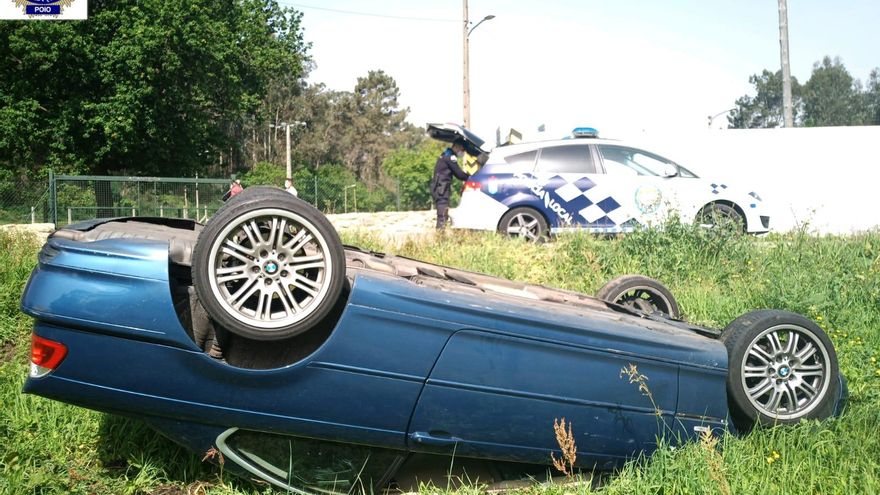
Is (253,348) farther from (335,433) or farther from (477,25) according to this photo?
(477,25)

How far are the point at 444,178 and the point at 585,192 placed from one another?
2.86 m

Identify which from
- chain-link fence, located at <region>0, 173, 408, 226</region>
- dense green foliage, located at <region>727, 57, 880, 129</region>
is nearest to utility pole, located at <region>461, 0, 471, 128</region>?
chain-link fence, located at <region>0, 173, 408, 226</region>

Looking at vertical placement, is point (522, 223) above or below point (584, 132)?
below

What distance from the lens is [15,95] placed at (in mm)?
32219

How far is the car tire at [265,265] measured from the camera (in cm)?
308

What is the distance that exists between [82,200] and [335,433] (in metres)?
21.2

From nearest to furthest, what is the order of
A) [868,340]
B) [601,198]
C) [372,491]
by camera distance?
[372,491]
[868,340]
[601,198]

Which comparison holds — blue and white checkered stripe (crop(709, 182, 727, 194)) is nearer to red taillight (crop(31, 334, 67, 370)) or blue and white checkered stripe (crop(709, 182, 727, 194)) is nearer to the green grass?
the green grass

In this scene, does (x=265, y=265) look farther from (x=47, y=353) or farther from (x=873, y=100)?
(x=873, y=100)

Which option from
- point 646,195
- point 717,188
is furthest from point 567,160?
point 717,188

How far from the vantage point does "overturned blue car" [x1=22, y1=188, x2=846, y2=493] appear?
301 cm

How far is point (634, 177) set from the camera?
403 inches

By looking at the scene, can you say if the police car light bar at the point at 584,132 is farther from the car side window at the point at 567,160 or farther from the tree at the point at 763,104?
the tree at the point at 763,104

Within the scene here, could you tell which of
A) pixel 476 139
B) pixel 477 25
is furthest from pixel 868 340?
pixel 477 25
